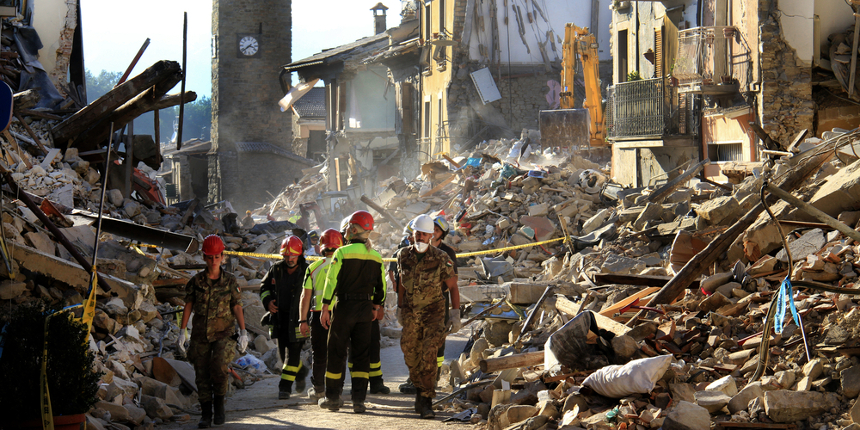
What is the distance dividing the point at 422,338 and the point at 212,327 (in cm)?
171

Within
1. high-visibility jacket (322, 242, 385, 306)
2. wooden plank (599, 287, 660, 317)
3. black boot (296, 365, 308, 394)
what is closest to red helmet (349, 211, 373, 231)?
high-visibility jacket (322, 242, 385, 306)

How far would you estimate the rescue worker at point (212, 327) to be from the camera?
→ 6289 mm

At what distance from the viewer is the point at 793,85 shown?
15312 mm

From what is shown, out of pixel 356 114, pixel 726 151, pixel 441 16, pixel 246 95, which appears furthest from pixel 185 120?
pixel 726 151

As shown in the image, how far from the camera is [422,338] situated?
21.6 feet

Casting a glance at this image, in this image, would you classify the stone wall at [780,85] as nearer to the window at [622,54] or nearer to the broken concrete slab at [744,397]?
the window at [622,54]

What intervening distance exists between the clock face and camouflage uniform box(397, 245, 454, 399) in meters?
40.3

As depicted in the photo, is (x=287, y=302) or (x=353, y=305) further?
(x=287, y=302)

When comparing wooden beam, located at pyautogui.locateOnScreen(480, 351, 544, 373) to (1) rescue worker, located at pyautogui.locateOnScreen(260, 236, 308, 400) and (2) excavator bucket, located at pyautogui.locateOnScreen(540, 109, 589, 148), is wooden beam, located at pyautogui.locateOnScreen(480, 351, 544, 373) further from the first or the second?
(2) excavator bucket, located at pyautogui.locateOnScreen(540, 109, 589, 148)

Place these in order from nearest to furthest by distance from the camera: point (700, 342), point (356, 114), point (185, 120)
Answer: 1. point (700, 342)
2. point (356, 114)
3. point (185, 120)

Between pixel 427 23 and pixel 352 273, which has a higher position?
pixel 427 23

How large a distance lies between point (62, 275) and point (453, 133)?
79.7ft

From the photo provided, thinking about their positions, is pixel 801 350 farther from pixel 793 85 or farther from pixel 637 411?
pixel 793 85

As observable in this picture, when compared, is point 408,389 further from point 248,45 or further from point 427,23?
point 248,45
